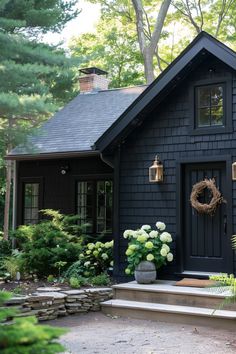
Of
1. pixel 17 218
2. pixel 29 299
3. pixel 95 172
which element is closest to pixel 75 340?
pixel 29 299

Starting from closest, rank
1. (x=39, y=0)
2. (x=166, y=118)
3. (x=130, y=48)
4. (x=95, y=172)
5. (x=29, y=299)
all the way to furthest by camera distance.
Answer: (x=29, y=299)
(x=166, y=118)
(x=95, y=172)
(x=39, y=0)
(x=130, y=48)

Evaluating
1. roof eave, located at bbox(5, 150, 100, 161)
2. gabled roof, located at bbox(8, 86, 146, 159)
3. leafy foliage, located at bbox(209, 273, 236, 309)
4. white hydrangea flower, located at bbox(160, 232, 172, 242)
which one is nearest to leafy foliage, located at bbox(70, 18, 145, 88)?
gabled roof, located at bbox(8, 86, 146, 159)

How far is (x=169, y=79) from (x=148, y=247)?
2895 millimetres

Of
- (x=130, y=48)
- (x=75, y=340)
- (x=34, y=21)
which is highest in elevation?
(x=130, y=48)

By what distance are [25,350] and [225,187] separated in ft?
20.1

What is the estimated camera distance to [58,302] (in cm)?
716

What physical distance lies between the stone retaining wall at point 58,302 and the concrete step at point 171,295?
0.35m

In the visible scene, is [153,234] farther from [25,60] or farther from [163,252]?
[25,60]

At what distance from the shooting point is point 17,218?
39.3 ft

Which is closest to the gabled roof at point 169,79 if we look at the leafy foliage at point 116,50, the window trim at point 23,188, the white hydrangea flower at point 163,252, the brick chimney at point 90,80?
the white hydrangea flower at point 163,252

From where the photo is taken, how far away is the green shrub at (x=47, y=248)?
8.71 meters

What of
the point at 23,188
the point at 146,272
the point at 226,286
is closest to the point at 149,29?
the point at 23,188

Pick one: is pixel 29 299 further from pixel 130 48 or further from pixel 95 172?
pixel 130 48

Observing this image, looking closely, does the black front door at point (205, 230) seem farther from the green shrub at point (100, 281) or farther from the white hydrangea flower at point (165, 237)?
the green shrub at point (100, 281)
